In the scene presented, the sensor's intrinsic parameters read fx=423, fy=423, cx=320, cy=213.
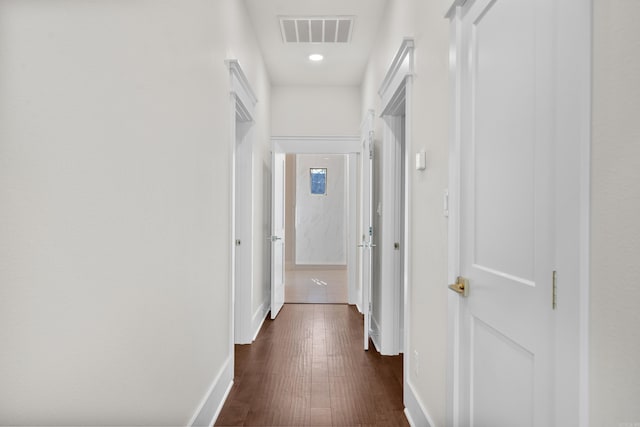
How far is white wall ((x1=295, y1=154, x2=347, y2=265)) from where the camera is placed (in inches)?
364

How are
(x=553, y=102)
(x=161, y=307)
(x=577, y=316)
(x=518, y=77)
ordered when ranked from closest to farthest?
(x=577, y=316) < (x=553, y=102) < (x=518, y=77) < (x=161, y=307)

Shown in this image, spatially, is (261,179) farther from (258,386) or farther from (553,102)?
(553,102)

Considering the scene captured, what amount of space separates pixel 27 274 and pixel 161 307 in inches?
29.2

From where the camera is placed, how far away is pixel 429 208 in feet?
6.91

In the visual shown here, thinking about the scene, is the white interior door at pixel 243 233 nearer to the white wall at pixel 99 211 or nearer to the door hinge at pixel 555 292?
the white wall at pixel 99 211

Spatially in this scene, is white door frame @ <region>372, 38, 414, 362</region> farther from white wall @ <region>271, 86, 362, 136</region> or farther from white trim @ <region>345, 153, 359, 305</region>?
white trim @ <region>345, 153, 359, 305</region>

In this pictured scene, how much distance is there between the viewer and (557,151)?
3.27 ft

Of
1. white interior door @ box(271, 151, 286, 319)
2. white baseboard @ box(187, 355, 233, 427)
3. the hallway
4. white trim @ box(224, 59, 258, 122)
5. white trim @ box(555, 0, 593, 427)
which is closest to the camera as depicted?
white trim @ box(555, 0, 593, 427)

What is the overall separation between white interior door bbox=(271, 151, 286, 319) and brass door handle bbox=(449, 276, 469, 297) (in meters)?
3.19

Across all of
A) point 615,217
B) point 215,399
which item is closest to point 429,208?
point 615,217

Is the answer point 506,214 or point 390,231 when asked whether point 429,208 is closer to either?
point 506,214

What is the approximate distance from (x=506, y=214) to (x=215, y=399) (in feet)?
6.32

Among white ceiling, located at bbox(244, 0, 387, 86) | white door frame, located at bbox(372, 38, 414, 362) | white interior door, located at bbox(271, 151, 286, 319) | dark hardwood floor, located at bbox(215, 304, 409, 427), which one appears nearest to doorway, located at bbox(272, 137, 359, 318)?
white interior door, located at bbox(271, 151, 286, 319)

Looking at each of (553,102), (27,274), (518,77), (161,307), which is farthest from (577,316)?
(161,307)
